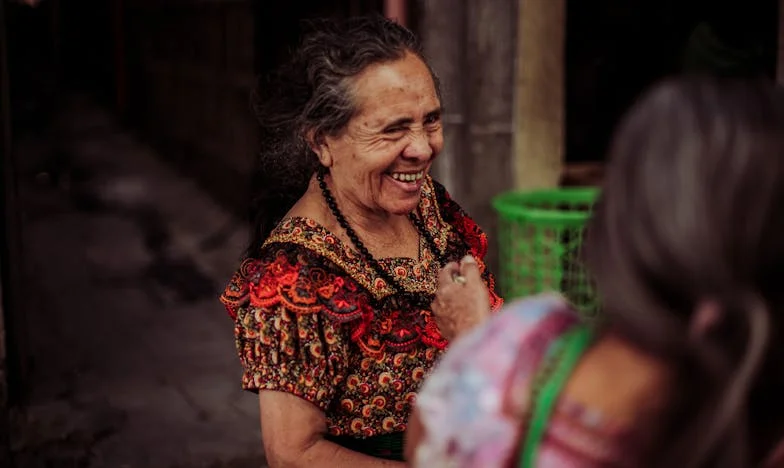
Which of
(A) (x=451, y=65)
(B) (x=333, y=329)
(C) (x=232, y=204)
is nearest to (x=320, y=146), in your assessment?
(B) (x=333, y=329)

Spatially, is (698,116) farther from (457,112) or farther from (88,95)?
(88,95)

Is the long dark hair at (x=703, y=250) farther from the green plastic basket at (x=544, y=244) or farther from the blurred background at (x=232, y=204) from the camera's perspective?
the green plastic basket at (x=544, y=244)

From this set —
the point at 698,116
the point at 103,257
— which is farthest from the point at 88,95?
the point at 698,116

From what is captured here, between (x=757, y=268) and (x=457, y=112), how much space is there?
3950 mm

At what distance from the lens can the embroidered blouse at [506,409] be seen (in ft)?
4.33

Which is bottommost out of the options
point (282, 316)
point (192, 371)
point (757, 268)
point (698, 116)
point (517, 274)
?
point (192, 371)

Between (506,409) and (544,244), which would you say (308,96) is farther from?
(544,244)

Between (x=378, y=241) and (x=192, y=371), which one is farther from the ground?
(x=378, y=241)

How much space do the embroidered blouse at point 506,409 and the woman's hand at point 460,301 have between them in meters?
0.60

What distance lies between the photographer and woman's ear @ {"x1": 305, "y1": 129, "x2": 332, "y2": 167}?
2498 millimetres

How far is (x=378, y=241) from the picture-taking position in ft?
8.28

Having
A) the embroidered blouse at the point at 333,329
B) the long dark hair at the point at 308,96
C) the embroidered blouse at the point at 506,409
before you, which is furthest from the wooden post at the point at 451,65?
the embroidered blouse at the point at 506,409

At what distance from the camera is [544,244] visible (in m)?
4.51

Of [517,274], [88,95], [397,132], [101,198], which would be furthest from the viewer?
[88,95]
